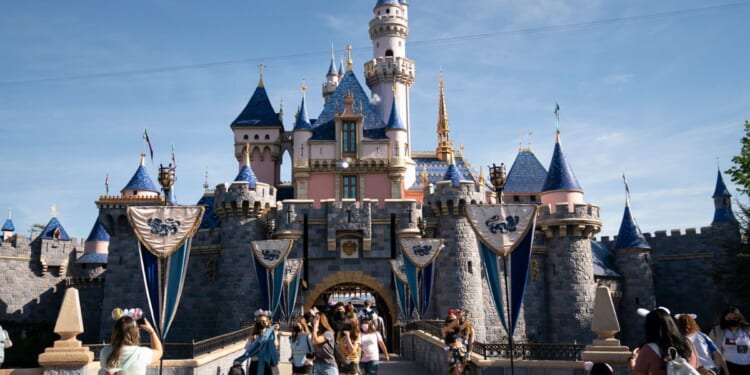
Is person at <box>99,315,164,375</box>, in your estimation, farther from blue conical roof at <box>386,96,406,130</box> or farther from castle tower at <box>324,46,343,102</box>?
castle tower at <box>324,46,343,102</box>

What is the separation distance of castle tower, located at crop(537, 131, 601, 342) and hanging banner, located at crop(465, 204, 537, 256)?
17206mm

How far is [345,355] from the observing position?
9.61 m

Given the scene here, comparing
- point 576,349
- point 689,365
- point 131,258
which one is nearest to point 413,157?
point 131,258

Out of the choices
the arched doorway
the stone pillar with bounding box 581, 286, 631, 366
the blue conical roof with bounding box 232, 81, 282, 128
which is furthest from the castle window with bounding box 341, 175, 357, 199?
the stone pillar with bounding box 581, 286, 631, 366

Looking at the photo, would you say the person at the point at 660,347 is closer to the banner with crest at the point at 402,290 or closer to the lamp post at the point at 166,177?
the lamp post at the point at 166,177

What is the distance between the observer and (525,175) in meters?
39.3

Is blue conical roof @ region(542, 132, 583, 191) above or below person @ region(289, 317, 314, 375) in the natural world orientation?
above

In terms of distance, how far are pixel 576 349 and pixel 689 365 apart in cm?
709

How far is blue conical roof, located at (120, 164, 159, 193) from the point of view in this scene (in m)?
37.4

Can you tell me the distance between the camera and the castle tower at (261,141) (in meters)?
39.2

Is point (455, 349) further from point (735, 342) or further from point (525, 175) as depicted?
point (525, 175)

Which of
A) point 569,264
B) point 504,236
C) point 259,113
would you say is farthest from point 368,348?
point 259,113

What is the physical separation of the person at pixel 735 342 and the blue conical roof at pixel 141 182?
Result: 111 ft

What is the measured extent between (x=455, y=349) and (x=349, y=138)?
24583mm
